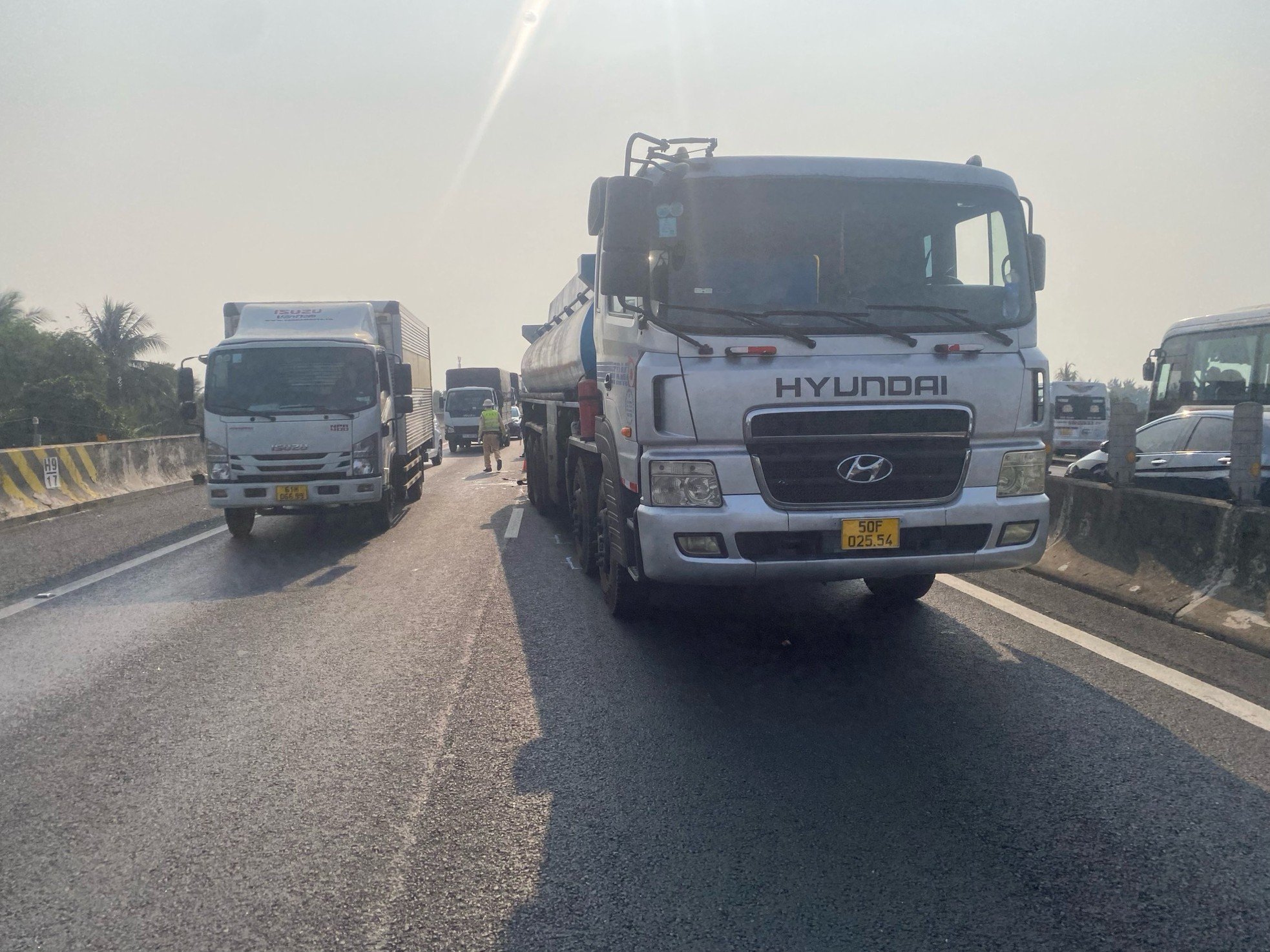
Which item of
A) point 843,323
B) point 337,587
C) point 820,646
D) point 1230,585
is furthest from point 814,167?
point 337,587

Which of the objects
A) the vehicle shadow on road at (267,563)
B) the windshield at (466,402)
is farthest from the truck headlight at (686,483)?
the windshield at (466,402)

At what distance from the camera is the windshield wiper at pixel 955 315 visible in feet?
17.5

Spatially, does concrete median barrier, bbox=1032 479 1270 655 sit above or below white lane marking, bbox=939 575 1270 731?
above

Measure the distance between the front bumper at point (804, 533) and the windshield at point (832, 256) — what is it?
98 cm

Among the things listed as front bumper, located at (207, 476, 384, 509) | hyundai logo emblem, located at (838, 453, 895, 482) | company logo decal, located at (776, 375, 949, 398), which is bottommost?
front bumper, located at (207, 476, 384, 509)

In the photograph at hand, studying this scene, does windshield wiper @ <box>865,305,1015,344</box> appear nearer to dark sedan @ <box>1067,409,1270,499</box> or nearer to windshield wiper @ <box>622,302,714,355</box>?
windshield wiper @ <box>622,302,714,355</box>

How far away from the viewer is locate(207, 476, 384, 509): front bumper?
10797 mm

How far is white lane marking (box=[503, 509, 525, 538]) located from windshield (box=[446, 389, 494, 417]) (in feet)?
70.7

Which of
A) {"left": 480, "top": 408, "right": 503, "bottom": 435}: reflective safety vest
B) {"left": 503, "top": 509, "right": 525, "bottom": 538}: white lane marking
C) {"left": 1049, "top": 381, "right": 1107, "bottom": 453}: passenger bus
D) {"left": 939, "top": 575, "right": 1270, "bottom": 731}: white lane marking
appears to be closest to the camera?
{"left": 939, "top": 575, "right": 1270, "bottom": 731}: white lane marking

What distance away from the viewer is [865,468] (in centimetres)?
515

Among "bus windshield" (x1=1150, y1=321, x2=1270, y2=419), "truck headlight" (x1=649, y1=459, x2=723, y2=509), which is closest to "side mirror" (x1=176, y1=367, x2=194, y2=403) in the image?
"truck headlight" (x1=649, y1=459, x2=723, y2=509)

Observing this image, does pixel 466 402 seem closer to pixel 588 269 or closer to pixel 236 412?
pixel 236 412

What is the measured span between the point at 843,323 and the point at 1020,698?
2136mm

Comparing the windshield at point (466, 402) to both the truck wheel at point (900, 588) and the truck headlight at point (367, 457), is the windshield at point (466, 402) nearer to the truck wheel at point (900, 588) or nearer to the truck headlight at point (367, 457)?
the truck headlight at point (367, 457)
